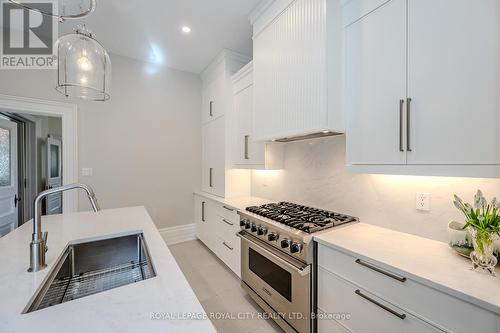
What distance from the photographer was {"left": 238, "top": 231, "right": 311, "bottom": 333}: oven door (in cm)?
142

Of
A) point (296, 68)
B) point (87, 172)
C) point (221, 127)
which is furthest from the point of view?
point (221, 127)

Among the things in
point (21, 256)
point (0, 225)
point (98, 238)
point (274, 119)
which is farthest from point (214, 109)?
point (0, 225)

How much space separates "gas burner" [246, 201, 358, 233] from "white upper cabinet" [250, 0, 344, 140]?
678 millimetres

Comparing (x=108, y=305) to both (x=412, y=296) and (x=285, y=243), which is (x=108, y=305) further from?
(x=412, y=296)

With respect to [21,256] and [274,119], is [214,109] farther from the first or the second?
[21,256]

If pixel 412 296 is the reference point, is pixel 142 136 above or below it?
above

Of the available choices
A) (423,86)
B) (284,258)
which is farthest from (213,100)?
(423,86)

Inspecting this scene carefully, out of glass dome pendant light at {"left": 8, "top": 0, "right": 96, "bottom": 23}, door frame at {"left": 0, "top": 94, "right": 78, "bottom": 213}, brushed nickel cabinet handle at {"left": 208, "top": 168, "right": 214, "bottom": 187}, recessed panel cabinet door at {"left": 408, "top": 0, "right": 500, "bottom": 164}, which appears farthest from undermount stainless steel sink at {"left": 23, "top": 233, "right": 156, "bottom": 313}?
door frame at {"left": 0, "top": 94, "right": 78, "bottom": 213}

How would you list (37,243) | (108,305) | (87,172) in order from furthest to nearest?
(87,172)
(37,243)
(108,305)

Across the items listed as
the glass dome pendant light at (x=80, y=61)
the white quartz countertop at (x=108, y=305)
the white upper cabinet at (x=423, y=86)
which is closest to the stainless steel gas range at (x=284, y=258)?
the white upper cabinet at (x=423, y=86)

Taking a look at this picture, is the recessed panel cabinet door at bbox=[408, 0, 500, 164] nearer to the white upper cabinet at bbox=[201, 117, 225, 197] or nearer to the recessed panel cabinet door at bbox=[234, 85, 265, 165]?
the recessed panel cabinet door at bbox=[234, 85, 265, 165]

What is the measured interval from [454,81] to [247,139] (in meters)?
1.80

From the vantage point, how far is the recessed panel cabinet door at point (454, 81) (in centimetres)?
90

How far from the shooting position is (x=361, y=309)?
3.80ft
